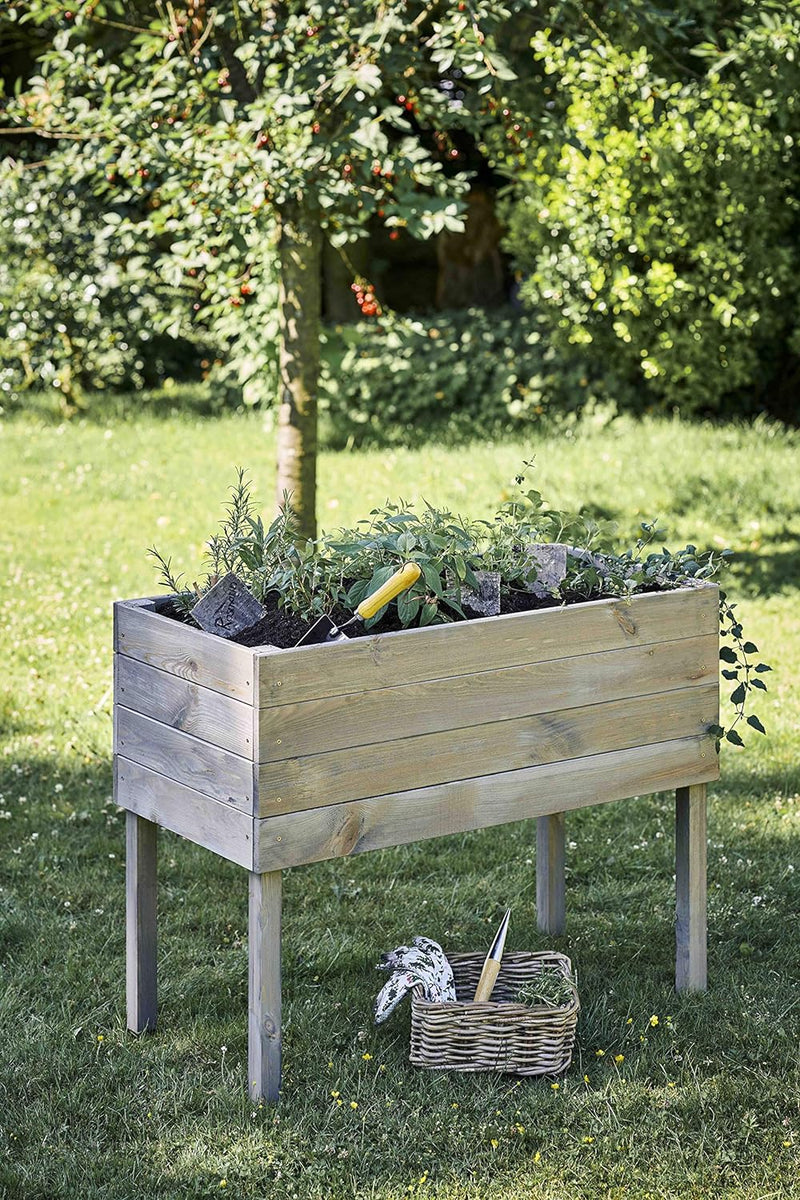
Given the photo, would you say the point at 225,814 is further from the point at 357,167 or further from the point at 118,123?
the point at 118,123

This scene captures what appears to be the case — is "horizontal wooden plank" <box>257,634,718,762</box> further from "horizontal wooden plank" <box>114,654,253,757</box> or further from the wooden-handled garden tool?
the wooden-handled garden tool

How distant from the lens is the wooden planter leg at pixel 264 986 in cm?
253

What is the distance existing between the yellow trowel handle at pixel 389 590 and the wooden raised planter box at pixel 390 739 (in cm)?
7

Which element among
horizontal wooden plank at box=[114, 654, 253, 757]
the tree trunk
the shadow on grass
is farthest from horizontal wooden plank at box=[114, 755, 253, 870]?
the shadow on grass

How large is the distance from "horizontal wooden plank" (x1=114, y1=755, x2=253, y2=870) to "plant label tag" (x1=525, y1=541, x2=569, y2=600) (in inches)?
31.0

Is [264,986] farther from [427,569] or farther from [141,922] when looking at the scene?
[427,569]

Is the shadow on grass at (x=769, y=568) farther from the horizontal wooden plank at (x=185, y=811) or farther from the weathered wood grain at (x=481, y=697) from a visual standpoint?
the horizontal wooden plank at (x=185, y=811)

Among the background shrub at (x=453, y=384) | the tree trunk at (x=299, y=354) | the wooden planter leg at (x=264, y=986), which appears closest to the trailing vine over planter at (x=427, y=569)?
the wooden planter leg at (x=264, y=986)

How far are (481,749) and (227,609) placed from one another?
1.79 feet

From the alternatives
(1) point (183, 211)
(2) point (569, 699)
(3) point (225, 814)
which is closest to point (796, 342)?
(1) point (183, 211)

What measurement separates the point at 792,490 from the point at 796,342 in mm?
1216

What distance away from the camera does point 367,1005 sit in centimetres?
300

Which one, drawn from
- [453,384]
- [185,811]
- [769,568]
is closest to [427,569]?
[185,811]

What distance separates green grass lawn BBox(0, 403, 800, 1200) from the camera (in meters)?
2.46
